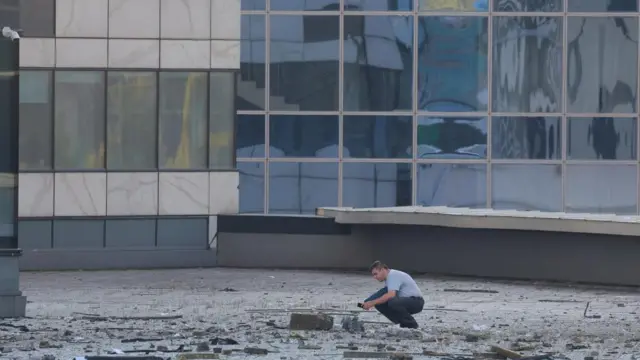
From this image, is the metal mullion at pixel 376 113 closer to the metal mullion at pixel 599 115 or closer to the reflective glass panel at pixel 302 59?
the reflective glass panel at pixel 302 59

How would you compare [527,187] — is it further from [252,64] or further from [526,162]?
[252,64]

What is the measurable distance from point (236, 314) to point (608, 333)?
5372 millimetres

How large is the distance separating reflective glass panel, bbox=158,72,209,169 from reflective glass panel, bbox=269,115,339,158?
5.11 feet

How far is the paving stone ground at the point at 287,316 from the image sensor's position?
17.0 meters

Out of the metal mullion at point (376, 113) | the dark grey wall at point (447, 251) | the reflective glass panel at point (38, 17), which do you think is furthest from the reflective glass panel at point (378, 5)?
the reflective glass panel at point (38, 17)

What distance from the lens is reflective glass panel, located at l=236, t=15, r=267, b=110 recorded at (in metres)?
32.7

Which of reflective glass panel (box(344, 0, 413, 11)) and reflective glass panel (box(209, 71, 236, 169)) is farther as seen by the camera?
reflective glass panel (box(344, 0, 413, 11))

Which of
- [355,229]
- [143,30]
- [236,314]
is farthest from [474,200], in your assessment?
[236,314]

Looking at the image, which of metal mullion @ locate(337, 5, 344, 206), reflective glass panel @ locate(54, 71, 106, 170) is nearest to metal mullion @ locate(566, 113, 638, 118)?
metal mullion @ locate(337, 5, 344, 206)

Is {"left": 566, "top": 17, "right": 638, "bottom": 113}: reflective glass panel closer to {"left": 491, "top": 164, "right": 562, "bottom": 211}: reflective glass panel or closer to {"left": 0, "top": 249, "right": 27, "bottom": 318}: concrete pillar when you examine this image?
{"left": 491, "top": 164, "right": 562, "bottom": 211}: reflective glass panel

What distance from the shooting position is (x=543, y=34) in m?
33.3

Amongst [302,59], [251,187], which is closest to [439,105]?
[302,59]

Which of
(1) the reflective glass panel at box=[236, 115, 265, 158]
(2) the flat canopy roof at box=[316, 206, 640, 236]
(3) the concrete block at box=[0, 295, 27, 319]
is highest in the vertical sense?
(1) the reflective glass panel at box=[236, 115, 265, 158]

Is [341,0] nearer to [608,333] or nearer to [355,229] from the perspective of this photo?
[355,229]
